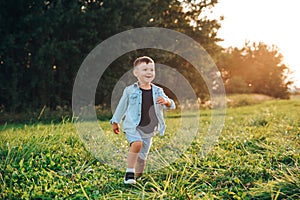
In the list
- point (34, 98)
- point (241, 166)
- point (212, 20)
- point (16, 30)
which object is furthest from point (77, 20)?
point (241, 166)

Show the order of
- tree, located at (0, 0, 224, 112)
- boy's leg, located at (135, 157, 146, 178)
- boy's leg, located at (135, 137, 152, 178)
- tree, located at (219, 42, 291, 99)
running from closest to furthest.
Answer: boy's leg, located at (135, 137, 152, 178) < boy's leg, located at (135, 157, 146, 178) < tree, located at (0, 0, 224, 112) < tree, located at (219, 42, 291, 99)

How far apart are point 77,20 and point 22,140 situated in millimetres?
8627

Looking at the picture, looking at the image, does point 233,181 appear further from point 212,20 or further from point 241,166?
point 212,20

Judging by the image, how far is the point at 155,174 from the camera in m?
4.39

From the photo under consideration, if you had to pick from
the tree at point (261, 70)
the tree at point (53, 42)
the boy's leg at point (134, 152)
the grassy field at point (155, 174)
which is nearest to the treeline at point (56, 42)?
the tree at point (53, 42)

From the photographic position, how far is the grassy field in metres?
3.61

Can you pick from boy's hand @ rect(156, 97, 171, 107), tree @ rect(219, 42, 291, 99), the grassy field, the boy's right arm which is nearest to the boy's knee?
the boy's right arm

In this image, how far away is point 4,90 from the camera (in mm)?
12922

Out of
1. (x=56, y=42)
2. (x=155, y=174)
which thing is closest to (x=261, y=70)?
(x=56, y=42)

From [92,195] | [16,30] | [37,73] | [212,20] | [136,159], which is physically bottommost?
[92,195]

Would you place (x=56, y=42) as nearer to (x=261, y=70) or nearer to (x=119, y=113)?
(x=119, y=113)

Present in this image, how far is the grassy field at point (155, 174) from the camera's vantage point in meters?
3.61

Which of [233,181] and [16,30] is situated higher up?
[16,30]

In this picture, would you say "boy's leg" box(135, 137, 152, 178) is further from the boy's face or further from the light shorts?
the boy's face
